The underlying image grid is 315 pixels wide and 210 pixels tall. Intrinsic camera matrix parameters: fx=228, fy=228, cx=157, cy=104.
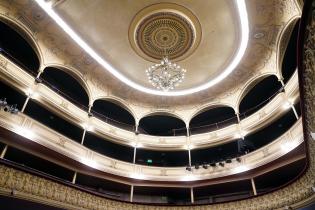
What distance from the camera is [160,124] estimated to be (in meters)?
16.6

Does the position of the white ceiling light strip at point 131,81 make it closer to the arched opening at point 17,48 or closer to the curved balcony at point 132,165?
the arched opening at point 17,48

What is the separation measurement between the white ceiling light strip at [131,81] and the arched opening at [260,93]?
2.06 meters

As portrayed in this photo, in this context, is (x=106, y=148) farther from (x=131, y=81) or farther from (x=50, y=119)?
(x=131, y=81)

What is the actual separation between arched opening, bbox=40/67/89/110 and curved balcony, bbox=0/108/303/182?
3.01 metres

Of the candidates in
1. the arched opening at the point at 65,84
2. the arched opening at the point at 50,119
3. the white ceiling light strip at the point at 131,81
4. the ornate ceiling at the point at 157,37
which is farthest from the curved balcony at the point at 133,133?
the white ceiling light strip at the point at 131,81

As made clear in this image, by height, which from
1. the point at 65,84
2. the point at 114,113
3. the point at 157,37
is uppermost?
the point at 157,37

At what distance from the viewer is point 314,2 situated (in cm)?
290

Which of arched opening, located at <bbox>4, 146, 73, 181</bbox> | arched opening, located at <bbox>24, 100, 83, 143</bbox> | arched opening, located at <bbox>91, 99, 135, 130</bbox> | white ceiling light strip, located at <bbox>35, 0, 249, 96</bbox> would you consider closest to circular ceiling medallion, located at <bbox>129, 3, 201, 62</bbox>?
white ceiling light strip, located at <bbox>35, 0, 249, 96</bbox>

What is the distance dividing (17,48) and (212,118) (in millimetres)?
12265

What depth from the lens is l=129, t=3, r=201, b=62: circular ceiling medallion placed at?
410 inches

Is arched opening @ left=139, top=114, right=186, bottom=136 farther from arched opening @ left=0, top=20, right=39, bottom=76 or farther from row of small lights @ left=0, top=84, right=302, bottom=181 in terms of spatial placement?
arched opening @ left=0, top=20, right=39, bottom=76

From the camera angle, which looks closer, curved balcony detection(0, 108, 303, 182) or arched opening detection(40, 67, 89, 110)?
curved balcony detection(0, 108, 303, 182)

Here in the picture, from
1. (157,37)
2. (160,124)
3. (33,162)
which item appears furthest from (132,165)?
(157,37)

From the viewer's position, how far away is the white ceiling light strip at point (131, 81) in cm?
969
